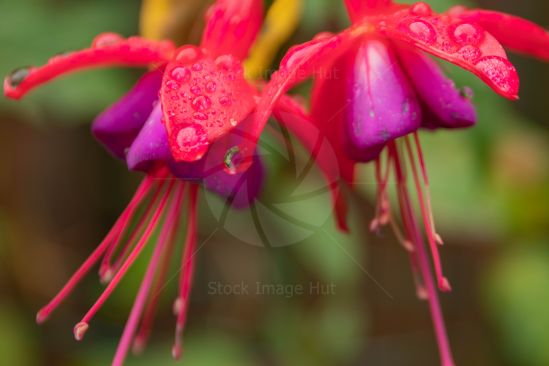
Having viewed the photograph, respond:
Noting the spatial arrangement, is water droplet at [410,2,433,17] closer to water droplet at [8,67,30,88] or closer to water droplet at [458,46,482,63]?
water droplet at [458,46,482,63]

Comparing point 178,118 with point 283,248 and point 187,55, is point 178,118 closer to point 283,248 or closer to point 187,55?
point 187,55

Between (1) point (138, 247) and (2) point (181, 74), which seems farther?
(1) point (138, 247)

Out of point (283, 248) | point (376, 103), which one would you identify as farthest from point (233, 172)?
point (283, 248)

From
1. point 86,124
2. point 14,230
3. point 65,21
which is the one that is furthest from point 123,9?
point 14,230

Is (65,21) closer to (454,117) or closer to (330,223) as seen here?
(330,223)

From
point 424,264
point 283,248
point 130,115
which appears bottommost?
point 283,248

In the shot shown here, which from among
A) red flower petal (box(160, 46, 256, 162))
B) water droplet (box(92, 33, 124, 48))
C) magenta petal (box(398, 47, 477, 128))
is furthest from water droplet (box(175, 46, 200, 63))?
magenta petal (box(398, 47, 477, 128))

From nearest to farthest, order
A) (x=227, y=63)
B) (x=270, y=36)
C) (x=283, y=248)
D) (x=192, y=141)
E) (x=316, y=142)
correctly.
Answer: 1. (x=192, y=141)
2. (x=227, y=63)
3. (x=316, y=142)
4. (x=270, y=36)
5. (x=283, y=248)
